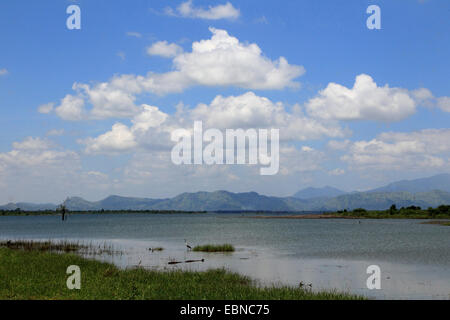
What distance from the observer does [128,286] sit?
105 feet

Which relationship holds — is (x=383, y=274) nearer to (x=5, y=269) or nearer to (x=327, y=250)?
(x=327, y=250)

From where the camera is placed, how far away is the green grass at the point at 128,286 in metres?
28.6

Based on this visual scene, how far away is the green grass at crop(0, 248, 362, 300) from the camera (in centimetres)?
2859

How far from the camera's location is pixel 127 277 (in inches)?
1453
